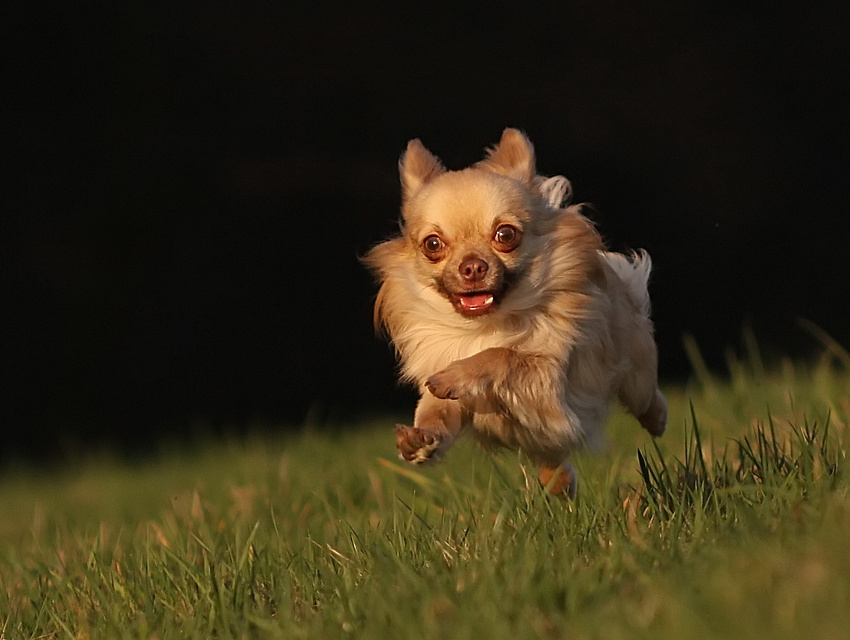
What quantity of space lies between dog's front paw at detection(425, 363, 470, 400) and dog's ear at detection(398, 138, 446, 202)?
0.78 m

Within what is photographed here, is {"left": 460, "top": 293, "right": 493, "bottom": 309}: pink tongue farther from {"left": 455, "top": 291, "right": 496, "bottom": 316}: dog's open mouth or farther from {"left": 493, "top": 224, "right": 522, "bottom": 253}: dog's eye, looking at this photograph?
{"left": 493, "top": 224, "right": 522, "bottom": 253}: dog's eye

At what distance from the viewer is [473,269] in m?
3.31

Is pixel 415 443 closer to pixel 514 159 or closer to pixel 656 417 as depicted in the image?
pixel 514 159

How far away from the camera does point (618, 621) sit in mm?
1976

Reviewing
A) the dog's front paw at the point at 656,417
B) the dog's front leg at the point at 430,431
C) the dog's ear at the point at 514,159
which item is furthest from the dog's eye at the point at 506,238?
the dog's front paw at the point at 656,417

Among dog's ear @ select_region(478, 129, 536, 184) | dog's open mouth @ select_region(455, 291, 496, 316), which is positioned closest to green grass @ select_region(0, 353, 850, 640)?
dog's open mouth @ select_region(455, 291, 496, 316)

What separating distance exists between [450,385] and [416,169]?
0.89 m

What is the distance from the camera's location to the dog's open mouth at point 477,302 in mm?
3352

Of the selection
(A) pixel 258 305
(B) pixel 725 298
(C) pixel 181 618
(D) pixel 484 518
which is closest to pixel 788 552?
(D) pixel 484 518

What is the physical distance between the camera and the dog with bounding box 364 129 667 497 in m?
3.33

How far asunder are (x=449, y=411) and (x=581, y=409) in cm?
37

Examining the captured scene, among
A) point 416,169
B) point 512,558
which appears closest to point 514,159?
point 416,169

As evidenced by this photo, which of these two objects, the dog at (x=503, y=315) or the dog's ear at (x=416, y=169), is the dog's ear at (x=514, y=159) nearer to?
the dog at (x=503, y=315)

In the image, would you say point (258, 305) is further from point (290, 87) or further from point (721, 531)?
point (721, 531)
